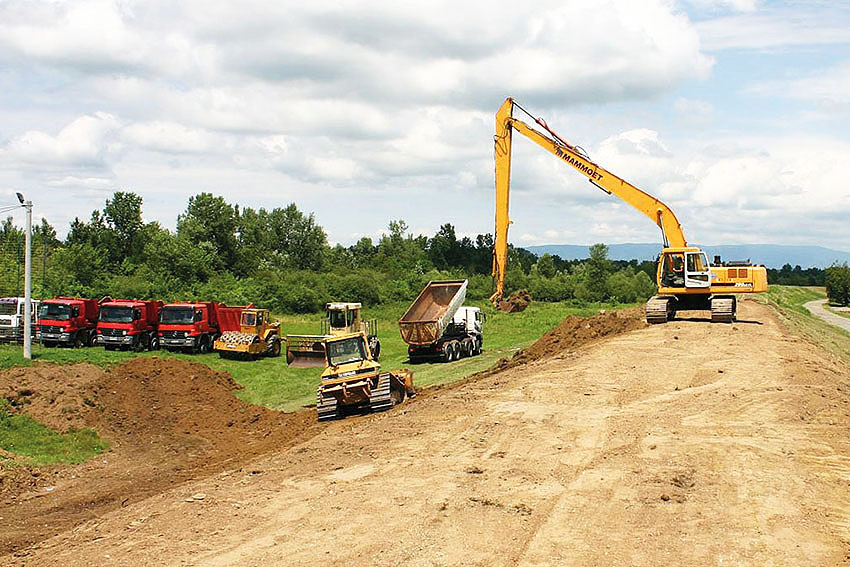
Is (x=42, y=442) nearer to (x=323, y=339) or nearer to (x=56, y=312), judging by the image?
(x=323, y=339)

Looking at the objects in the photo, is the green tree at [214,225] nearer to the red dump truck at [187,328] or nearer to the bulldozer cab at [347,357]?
the red dump truck at [187,328]

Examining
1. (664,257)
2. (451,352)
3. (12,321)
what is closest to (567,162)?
(664,257)

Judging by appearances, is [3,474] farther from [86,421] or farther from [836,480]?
[836,480]

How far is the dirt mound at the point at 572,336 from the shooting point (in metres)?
27.6

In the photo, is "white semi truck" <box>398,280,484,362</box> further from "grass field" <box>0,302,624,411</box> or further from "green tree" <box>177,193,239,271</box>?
"green tree" <box>177,193,239,271</box>

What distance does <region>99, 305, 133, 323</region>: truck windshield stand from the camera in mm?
38438

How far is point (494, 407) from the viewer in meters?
16.8

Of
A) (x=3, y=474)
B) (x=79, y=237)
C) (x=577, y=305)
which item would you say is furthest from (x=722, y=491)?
(x=79, y=237)

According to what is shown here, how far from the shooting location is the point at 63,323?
128 ft

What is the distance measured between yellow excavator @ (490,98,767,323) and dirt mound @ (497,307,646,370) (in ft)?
4.86

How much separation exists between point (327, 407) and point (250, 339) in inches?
689

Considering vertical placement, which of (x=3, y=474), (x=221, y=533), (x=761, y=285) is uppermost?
(x=761, y=285)

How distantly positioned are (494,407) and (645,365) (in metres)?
6.33

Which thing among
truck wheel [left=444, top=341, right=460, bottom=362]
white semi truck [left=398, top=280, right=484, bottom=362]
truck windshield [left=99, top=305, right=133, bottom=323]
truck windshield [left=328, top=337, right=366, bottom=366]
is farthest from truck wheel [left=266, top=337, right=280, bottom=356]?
truck windshield [left=328, top=337, right=366, bottom=366]
